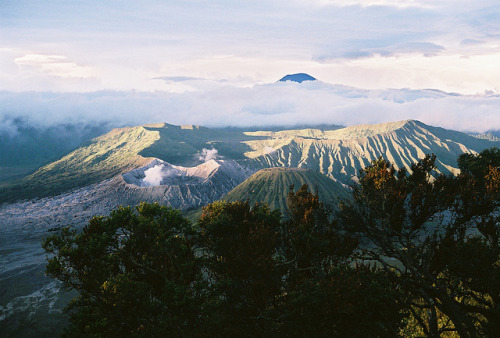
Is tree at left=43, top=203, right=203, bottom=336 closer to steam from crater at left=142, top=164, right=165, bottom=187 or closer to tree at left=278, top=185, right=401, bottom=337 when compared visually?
tree at left=278, top=185, right=401, bottom=337

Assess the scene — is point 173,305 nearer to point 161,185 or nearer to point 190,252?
point 190,252

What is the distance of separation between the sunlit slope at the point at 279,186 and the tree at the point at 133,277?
103 m

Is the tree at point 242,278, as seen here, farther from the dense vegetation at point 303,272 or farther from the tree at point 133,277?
the tree at point 133,277

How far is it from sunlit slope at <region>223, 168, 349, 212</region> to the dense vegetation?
339 feet

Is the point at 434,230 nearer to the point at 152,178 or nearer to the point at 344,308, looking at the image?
the point at 344,308

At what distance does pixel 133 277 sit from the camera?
23844 mm

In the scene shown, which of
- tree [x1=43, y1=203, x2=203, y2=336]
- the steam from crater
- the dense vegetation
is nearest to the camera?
the dense vegetation

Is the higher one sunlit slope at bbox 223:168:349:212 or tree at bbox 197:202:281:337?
tree at bbox 197:202:281:337

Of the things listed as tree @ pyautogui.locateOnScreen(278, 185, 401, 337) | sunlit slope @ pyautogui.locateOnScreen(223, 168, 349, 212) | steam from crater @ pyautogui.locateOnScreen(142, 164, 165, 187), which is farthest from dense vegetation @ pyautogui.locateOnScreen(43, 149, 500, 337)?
steam from crater @ pyautogui.locateOnScreen(142, 164, 165, 187)

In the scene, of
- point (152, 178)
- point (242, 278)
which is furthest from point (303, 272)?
point (152, 178)

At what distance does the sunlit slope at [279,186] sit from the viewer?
134625 millimetres

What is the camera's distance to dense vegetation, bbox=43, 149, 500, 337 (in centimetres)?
1471

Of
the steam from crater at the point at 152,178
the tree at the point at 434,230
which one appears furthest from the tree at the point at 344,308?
the steam from crater at the point at 152,178

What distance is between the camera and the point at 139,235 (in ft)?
79.4
